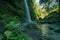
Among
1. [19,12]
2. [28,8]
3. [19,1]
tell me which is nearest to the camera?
[19,12]

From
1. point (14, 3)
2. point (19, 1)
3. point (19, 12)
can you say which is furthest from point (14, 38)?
point (19, 1)

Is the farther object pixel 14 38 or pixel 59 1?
pixel 59 1

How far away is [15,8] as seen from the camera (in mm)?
22375

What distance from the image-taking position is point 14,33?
18.0ft

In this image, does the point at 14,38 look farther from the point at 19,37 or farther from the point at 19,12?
the point at 19,12

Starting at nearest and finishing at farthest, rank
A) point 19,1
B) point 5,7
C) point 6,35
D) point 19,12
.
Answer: point 6,35 < point 5,7 < point 19,12 < point 19,1

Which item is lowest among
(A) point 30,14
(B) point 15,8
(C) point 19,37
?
(A) point 30,14

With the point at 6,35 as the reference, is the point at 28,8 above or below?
below

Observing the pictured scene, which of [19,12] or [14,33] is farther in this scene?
[19,12]

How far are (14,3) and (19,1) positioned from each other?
5.54 feet

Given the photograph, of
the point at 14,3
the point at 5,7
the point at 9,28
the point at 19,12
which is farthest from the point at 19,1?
the point at 9,28

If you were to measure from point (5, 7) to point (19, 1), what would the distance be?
4.72m

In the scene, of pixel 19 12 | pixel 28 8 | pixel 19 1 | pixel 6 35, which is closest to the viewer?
pixel 6 35

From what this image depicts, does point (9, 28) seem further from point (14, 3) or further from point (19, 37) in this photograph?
point (14, 3)
